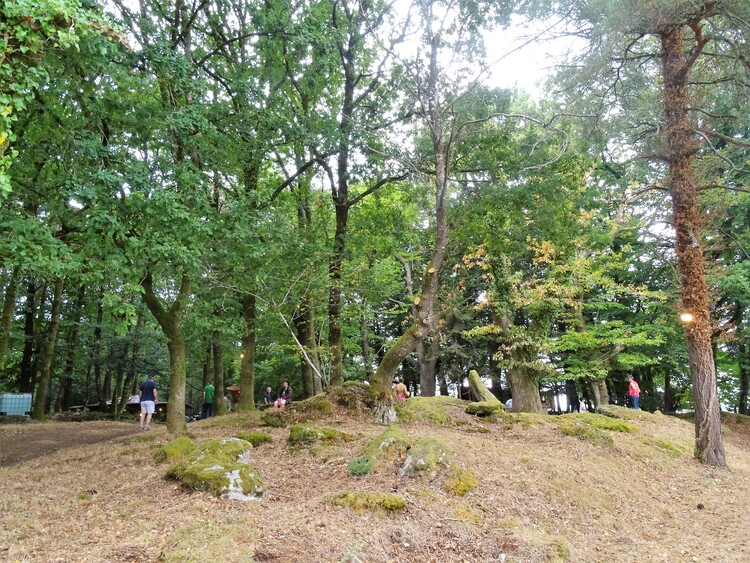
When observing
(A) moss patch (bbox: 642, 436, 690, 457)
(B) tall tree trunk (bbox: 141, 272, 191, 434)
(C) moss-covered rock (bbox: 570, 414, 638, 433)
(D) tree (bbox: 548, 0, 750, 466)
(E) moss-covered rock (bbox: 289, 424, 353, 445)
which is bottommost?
(A) moss patch (bbox: 642, 436, 690, 457)

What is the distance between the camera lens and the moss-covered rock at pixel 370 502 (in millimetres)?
4852

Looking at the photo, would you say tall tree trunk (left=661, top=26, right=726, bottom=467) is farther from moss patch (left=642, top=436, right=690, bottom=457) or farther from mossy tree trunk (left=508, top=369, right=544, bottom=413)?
mossy tree trunk (left=508, top=369, right=544, bottom=413)

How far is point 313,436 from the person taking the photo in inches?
300

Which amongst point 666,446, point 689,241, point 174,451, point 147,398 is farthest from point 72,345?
point 689,241

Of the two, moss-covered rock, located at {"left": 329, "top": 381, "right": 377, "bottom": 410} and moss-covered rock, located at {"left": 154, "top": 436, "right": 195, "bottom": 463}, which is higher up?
moss-covered rock, located at {"left": 329, "top": 381, "right": 377, "bottom": 410}

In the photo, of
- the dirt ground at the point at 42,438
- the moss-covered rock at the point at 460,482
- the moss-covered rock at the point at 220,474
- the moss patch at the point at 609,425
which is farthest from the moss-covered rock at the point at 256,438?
the moss patch at the point at 609,425

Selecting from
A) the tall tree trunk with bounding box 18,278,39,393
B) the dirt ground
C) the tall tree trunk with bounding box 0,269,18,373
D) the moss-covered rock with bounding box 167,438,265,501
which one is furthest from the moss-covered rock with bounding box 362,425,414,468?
the tall tree trunk with bounding box 18,278,39,393

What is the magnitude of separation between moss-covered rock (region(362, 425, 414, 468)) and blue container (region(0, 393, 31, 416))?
16.9 meters

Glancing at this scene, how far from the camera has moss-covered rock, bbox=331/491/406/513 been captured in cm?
485

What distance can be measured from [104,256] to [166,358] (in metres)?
17.2

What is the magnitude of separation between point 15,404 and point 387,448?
17482 mm

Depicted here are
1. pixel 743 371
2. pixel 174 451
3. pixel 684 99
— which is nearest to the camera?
pixel 174 451

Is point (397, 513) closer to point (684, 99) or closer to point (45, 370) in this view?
point (684, 99)

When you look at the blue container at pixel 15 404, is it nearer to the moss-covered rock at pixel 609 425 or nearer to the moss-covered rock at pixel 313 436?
the moss-covered rock at pixel 313 436
